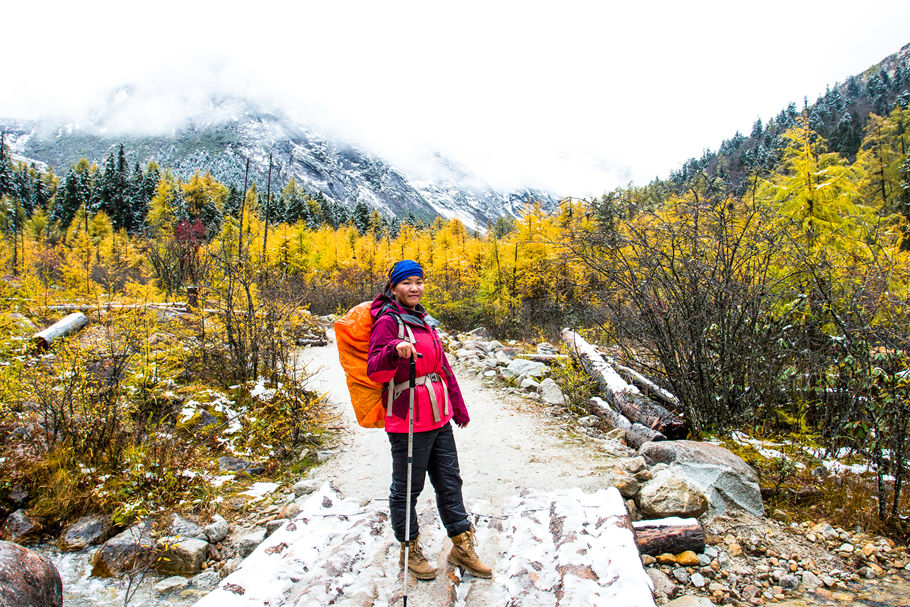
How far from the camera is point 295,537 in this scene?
316 centimetres

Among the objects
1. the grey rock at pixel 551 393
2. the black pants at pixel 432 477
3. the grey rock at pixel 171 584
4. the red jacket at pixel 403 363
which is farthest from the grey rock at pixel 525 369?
the grey rock at pixel 171 584

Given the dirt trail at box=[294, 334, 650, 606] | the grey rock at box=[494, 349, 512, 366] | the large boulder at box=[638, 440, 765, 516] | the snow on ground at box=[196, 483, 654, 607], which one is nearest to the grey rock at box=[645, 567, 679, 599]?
the snow on ground at box=[196, 483, 654, 607]

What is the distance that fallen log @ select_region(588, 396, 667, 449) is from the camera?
482 centimetres

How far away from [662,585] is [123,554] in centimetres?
394

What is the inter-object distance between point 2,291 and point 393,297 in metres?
6.19

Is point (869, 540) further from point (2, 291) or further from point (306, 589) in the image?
point (2, 291)

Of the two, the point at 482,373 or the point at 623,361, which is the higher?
the point at 623,361

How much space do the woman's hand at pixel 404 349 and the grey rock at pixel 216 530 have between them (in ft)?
8.37

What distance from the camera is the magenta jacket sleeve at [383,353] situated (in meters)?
2.50

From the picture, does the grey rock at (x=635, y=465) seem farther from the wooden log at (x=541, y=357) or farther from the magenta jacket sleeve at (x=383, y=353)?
the wooden log at (x=541, y=357)

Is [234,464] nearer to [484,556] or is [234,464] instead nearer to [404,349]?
[484,556]

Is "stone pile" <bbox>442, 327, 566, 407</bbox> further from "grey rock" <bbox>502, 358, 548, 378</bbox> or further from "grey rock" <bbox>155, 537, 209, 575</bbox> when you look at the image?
"grey rock" <bbox>155, 537, 209, 575</bbox>

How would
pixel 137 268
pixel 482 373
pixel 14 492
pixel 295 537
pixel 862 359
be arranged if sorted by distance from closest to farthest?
pixel 295 537, pixel 862 359, pixel 14 492, pixel 482 373, pixel 137 268

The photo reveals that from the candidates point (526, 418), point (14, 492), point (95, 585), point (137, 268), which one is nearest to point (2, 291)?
point (14, 492)
